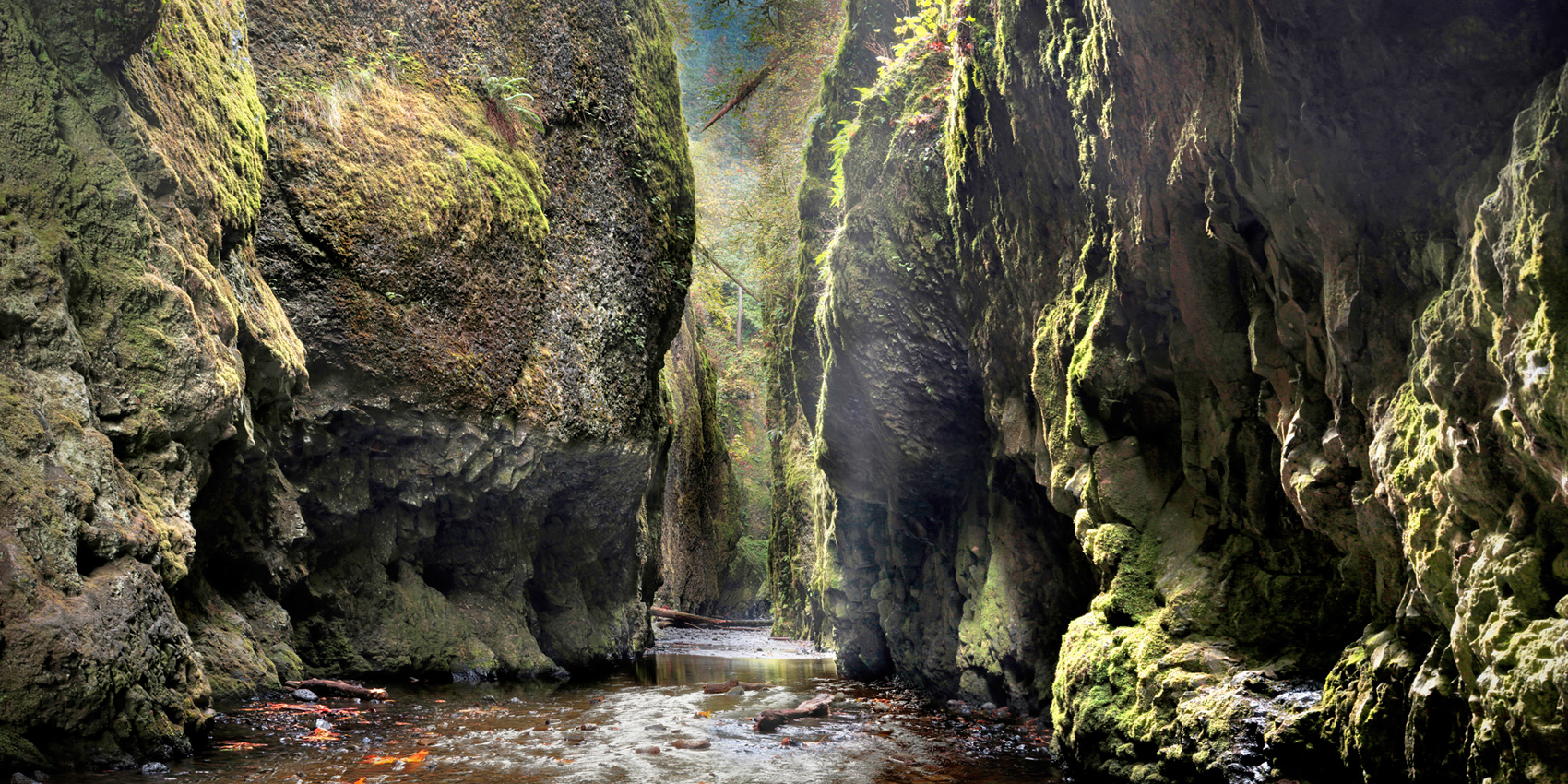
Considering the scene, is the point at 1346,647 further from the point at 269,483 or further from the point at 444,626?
the point at 444,626

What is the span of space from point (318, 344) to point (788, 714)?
630cm

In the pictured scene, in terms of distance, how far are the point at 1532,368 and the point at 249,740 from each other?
21.9 ft

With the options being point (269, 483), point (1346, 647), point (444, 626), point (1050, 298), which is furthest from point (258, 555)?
point (1346, 647)

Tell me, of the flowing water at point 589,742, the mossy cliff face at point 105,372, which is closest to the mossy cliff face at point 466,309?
the flowing water at point 589,742

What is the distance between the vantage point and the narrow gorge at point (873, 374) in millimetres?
3213

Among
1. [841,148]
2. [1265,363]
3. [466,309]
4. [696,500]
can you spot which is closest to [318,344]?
[466,309]

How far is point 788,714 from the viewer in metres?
7.84

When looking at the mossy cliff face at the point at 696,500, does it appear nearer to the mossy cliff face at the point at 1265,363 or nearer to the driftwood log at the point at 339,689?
the driftwood log at the point at 339,689

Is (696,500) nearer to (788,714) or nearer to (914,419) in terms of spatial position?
(914,419)

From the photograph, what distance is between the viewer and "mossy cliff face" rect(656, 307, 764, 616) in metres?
25.1

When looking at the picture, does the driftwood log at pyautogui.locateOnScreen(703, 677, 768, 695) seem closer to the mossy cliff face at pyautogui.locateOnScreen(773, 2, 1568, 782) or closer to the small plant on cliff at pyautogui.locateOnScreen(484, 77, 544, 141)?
the mossy cliff face at pyautogui.locateOnScreen(773, 2, 1568, 782)

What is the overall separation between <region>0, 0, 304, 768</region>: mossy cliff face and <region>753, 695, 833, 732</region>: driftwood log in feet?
13.4

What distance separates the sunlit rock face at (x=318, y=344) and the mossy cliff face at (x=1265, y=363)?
16.7 feet

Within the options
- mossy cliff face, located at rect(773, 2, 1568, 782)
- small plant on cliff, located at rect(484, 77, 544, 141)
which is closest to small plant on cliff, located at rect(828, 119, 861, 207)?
mossy cliff face, located at rect(773, 2, 1568, 782)
